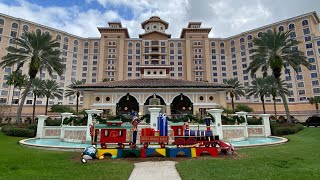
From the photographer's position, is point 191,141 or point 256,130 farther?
point 256,130

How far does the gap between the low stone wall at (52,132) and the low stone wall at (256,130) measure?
20101 mm

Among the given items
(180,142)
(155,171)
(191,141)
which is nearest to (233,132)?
(191,141)

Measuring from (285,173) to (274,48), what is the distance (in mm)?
30054

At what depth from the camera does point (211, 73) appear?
9444 centimetres

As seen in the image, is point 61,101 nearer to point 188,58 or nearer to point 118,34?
point 118,34

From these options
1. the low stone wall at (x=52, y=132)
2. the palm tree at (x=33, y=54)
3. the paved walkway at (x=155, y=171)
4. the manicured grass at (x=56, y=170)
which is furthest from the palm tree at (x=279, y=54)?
the palm tree at (x=33, y=54)

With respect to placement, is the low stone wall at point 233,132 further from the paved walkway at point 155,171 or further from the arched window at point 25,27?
the arched window at point 25,27

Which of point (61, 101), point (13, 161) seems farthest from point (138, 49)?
point (13, 161)

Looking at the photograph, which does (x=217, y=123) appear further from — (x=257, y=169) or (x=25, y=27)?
(x=25, y=27)

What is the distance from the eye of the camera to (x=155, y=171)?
8.42m

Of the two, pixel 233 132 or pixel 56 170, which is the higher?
pixel 233 132

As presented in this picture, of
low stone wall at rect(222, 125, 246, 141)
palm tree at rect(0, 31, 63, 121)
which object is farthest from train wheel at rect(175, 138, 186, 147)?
palm tree at rect(0, 31, 63, 121)

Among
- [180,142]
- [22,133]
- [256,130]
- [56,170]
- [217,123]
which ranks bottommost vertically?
[22,133]

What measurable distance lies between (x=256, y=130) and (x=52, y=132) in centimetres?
2181
